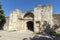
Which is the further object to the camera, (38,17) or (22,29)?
(22,29)

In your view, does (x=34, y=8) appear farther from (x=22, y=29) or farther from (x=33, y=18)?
(x=22, y=29)

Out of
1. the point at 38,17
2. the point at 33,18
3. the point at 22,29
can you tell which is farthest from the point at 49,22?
the point at 22,29

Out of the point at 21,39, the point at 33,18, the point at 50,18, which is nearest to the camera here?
the point at 21,39

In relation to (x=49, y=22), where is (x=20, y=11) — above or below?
above

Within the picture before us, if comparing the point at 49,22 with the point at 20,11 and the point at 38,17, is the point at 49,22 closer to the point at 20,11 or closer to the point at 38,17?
the point at 38,17

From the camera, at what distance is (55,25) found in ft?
64.4

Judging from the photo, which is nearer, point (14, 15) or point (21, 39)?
point (21, 39)

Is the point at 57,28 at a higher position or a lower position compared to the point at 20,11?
lower

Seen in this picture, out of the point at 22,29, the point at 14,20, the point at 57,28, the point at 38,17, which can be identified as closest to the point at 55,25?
the point at 57,28

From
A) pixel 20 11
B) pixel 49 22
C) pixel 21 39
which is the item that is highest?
pixel 20 11

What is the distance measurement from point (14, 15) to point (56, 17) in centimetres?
763

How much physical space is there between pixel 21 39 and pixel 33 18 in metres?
8.68

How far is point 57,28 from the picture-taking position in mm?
19516

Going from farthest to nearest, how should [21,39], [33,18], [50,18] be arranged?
[33,18]
[50,18]
[21,39]
